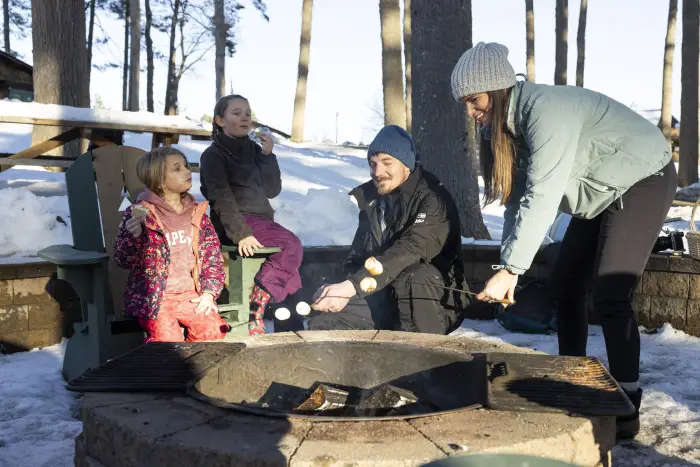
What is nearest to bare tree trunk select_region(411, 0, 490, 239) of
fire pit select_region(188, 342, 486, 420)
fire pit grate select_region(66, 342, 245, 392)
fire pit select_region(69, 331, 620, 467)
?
fire pit select_region(69, 331, 620, 467)

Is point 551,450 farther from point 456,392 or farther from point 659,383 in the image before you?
point 659,383

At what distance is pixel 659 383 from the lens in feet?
13.0

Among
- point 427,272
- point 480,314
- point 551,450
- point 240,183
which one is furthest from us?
point 480,314

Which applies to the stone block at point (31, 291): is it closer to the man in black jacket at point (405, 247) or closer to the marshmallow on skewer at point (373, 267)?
the man in black jacket at point (405, 247)

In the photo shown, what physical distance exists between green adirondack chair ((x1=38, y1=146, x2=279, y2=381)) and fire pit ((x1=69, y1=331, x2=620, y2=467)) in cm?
116

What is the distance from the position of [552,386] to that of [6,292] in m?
3.56

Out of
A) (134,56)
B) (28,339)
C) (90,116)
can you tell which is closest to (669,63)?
(134,56)

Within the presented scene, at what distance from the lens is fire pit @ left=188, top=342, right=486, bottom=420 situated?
256cm

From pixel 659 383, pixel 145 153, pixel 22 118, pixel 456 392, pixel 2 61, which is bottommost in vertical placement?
pixel 659 383

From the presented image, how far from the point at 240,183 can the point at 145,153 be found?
68 centimetres

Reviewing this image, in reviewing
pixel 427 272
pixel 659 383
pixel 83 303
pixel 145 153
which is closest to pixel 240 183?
pixel 145 153

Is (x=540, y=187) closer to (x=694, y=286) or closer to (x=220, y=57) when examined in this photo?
(x=694, y=286)

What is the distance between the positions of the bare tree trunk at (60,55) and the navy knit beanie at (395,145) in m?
6.37

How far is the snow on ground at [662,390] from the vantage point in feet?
9.69
